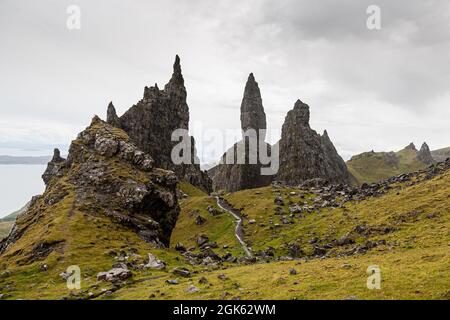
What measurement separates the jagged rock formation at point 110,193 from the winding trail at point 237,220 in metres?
26.9

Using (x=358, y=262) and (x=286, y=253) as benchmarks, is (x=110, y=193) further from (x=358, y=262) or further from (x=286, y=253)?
(x=358, y=262)

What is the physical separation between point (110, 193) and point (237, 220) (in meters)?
69.6

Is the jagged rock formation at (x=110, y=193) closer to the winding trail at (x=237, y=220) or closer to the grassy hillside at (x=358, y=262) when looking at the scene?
the winding trail at (x=237, y=220)

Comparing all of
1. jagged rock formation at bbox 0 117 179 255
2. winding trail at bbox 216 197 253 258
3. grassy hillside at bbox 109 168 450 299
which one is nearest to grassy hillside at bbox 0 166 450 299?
grassy hillside at bbox 109 168 450 299

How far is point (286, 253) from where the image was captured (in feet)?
348

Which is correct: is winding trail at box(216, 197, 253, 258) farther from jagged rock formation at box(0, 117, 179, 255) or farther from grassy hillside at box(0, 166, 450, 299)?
jagged rock formation at box(0, 117, 179, 255)

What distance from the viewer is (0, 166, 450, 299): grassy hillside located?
4431 centimetres

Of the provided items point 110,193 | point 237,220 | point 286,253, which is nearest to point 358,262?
point 286,253

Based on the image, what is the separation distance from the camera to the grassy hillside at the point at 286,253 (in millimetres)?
44312

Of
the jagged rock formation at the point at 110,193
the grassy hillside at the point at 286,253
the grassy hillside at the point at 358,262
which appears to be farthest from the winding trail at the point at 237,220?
the jagged rock formation at the point at 110,193
